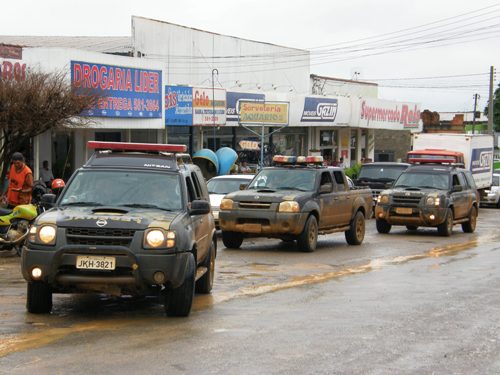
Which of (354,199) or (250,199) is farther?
(354,199)

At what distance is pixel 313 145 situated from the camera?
46.0m

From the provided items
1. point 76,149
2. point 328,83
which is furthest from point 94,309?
point 328,83

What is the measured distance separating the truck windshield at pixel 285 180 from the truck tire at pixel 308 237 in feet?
2.64

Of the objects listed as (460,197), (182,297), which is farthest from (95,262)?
(460,197)

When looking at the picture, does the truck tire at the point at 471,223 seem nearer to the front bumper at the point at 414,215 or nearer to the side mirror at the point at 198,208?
the front bumper at the point at 414,215

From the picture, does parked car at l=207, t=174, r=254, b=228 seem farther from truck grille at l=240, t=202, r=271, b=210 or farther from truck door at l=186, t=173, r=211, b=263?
truck door at l=186, t=173, r=211, b=263

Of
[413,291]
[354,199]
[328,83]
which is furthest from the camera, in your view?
[328,83]

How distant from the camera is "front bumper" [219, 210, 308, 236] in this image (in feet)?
61.0

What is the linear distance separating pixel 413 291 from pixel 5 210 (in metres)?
7.16

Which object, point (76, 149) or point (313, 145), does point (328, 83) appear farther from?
point (76, 149)

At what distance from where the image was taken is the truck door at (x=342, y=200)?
2069 centimetres

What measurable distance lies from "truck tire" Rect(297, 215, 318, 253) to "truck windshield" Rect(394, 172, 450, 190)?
6.88 m

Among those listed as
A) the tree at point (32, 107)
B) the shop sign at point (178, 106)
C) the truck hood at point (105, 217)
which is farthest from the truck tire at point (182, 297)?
the shop sign at point (178, 106)

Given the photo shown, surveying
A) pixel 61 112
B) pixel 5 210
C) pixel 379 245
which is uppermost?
pixel 61 112
